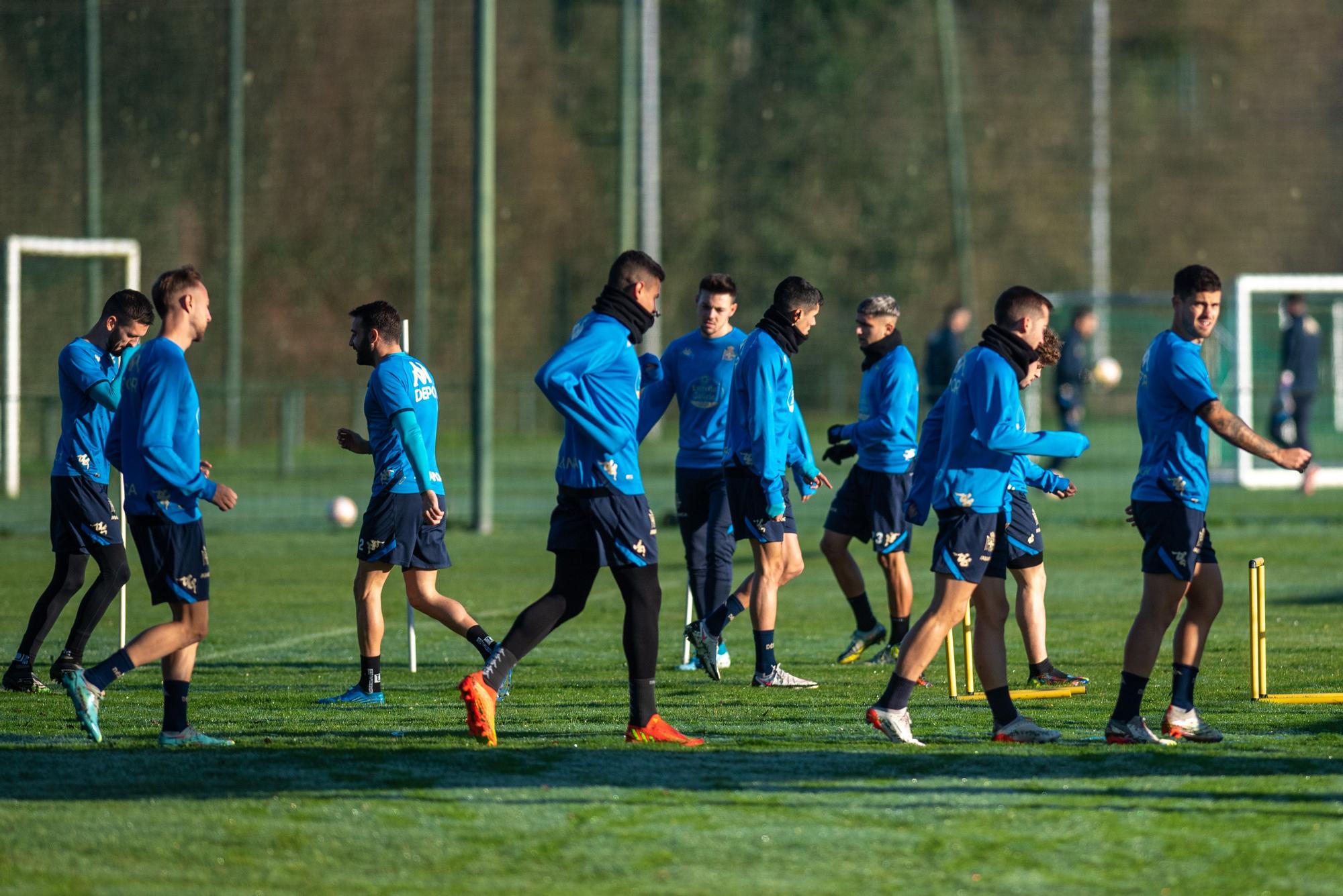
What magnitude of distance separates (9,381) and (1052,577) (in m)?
14.3

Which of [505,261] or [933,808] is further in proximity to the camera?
[505,261]

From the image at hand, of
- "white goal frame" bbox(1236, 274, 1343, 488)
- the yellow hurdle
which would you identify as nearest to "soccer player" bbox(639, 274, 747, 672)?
the yellow hurdle

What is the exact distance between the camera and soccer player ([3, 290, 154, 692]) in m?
9.20

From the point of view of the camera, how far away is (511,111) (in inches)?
1383

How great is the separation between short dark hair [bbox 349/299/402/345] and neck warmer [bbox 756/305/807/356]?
173cm

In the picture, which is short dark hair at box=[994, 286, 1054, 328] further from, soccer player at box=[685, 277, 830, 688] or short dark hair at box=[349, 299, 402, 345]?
short dark hair at box=[349, 299, 402, 345]

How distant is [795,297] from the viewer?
30.0ft

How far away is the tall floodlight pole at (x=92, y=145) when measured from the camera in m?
27.3

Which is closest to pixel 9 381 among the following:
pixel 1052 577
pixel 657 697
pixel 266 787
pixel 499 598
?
pixel 499 598

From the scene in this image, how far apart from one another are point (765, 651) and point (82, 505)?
3.50 m

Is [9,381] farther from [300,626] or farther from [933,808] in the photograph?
[933,808]

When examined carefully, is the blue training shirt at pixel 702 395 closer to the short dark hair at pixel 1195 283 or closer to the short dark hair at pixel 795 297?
the short dark hair at pixel 795 297

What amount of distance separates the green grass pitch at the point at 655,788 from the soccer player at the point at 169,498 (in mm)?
284

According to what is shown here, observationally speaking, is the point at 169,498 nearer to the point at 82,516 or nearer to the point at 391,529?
the point at 391,529
